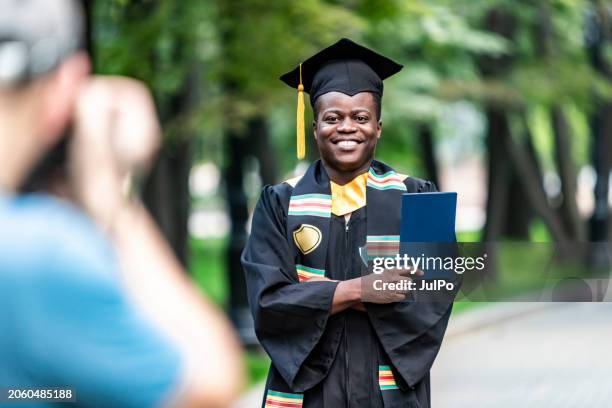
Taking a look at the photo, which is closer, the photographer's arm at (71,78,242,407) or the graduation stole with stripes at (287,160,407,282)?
the photographer's arm at (71,78,242,407)

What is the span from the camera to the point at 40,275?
134cm

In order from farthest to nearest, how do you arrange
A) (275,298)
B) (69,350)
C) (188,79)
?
(188,79)
(275,298)
(69,350)

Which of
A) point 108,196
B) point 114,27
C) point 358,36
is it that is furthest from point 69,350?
point 114,27

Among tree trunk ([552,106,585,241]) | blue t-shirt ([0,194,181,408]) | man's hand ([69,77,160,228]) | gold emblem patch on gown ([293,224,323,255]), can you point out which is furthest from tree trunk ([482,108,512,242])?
blue t-shirt ([0,194,181,408])

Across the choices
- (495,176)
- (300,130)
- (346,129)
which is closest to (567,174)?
(495,176)

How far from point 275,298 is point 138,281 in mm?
2084

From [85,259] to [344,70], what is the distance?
244 centimetres

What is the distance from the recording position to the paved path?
29.9ft

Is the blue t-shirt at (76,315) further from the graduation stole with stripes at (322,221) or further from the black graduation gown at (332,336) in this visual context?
the graduation stole with stripes at (322,221)

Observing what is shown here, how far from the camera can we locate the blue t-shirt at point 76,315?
1.33 meters

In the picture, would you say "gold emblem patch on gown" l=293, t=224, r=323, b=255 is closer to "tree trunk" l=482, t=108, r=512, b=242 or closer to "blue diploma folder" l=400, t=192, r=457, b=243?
"blue diploma folder" l=400, t=192, r=457, b=243

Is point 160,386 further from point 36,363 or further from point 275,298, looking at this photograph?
point 275,298

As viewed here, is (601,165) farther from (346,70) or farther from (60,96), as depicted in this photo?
(60,96)

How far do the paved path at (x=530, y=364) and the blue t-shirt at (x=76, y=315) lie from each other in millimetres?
7702
